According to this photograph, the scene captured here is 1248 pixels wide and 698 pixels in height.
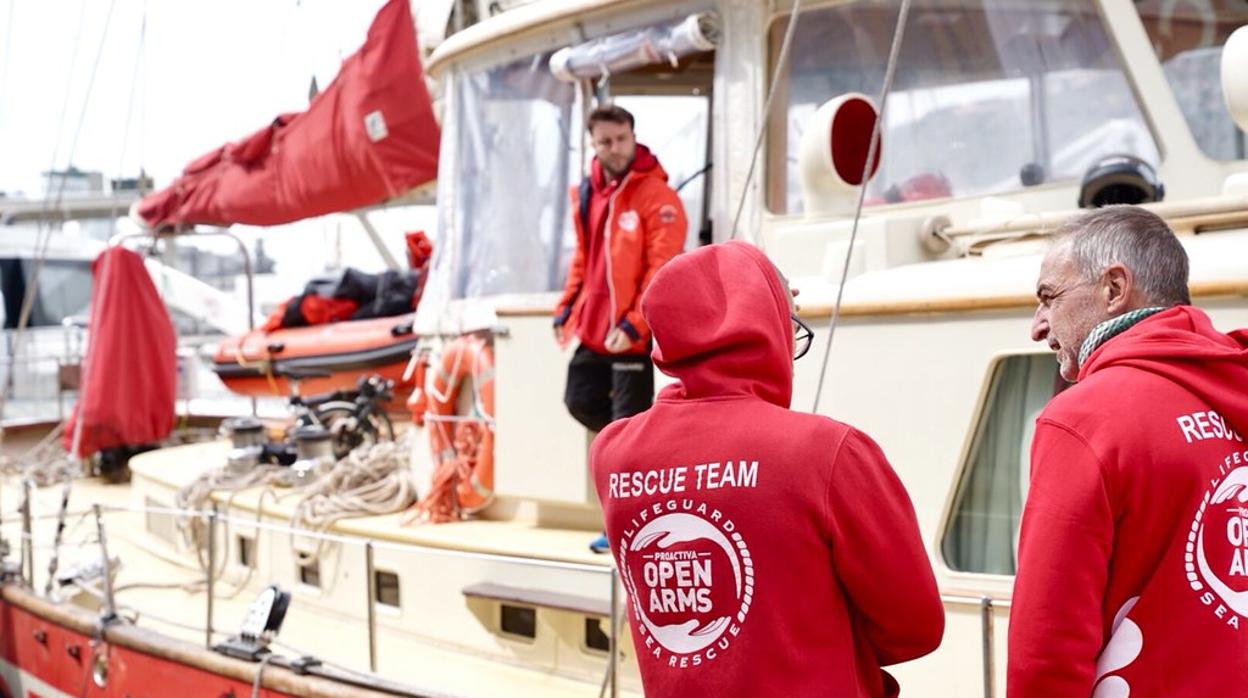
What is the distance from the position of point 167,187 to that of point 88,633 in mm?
5147

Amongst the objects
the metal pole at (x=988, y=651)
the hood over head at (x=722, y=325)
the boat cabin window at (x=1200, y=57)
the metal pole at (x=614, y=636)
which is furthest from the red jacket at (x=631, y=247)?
the hood over head at (x=722, y=325)

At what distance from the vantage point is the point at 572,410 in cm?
414

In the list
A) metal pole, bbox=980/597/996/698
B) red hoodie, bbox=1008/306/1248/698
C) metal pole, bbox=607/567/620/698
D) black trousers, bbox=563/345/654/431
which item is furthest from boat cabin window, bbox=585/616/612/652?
red hoodie, bbox=1008/306/1248/698

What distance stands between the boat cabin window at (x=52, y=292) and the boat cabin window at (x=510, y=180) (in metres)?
12.5

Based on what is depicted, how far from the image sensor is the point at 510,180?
16.4 ft

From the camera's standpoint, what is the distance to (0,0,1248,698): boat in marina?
2961 mm

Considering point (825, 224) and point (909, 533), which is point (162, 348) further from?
point (909, 533)

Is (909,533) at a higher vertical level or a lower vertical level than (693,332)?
lower

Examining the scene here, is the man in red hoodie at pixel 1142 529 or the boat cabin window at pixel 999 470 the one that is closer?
the man in red hoodie at pixel 1142 529

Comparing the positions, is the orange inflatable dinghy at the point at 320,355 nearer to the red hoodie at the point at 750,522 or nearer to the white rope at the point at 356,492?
the white rope at the point at 356,492

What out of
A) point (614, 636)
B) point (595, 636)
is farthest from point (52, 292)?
point (614, 636)

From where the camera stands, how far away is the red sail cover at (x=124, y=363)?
7.80 metres

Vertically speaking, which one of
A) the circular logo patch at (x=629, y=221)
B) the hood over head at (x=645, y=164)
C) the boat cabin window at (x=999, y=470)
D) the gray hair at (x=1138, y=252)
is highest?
the hood over head at (x=645, y=164)

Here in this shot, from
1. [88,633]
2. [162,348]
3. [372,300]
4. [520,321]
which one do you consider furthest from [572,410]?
[372,300]
